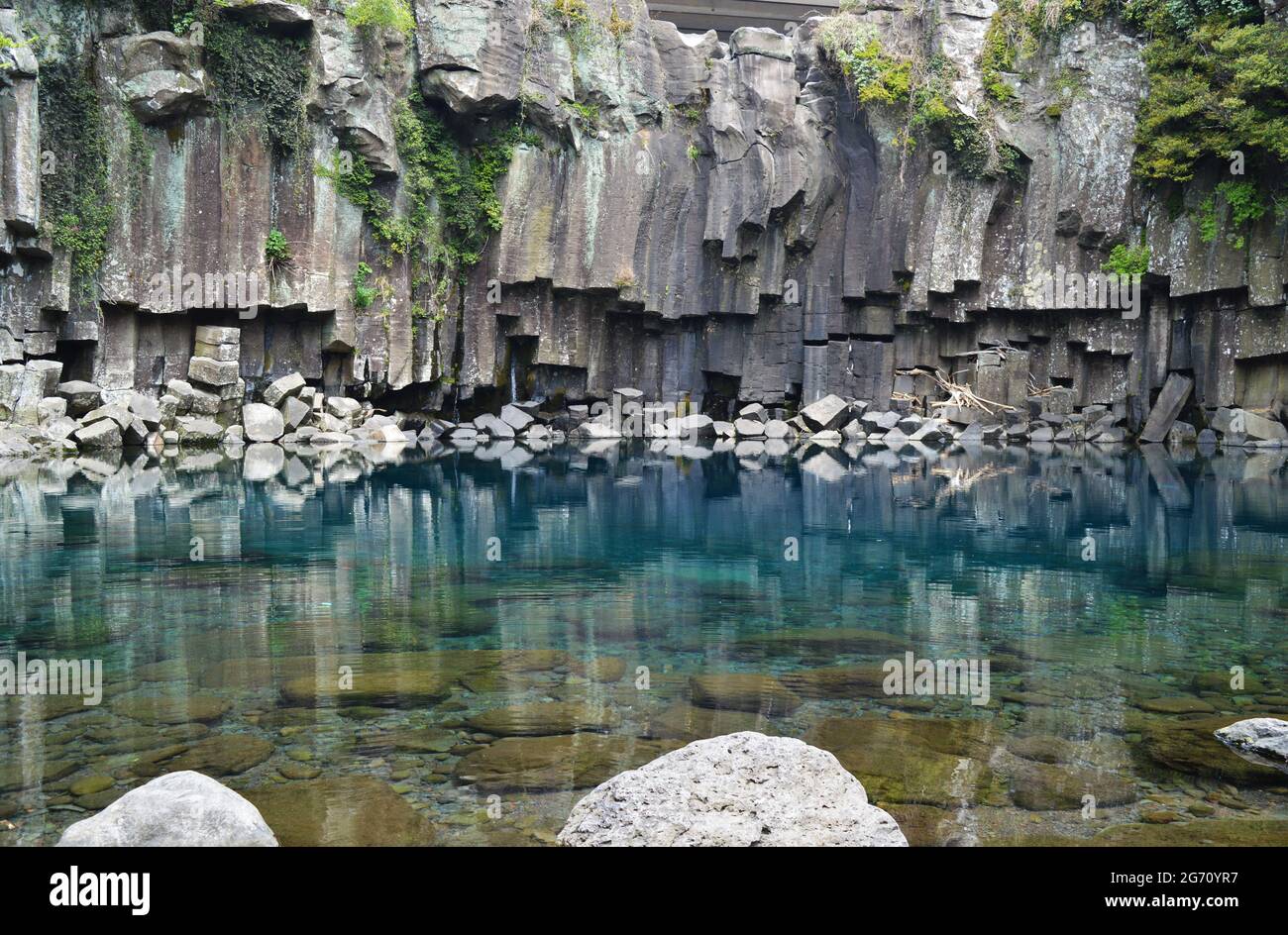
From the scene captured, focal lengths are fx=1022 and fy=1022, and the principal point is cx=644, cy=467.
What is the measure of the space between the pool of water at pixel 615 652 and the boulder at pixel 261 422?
10.3m

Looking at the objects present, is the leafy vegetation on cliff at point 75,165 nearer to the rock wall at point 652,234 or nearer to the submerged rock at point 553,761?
the rock wall at point 652,234

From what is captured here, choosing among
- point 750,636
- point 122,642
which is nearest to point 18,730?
point 122,642

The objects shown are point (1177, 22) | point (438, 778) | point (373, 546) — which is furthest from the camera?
point (1177, 22)

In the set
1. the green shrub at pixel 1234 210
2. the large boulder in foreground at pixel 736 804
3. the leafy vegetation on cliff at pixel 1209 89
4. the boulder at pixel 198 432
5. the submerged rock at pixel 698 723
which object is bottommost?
the submerged rock at pixel 698 723

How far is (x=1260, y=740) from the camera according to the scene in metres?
5.20

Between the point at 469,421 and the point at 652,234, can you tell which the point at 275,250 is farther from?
the point at 652,234

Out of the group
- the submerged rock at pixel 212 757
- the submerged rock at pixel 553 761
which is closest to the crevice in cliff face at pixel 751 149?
the submerged rock at pixel 553 761

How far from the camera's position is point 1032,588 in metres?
9.58

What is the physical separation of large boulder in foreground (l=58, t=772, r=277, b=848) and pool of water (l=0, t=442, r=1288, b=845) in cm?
68

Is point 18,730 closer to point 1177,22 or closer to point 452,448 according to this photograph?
point 452,448

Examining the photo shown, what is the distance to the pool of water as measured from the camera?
477cm

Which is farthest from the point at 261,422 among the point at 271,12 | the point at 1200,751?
the point at 1200,751

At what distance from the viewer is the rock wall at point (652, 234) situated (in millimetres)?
24281

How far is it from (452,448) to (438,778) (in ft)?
76.0
